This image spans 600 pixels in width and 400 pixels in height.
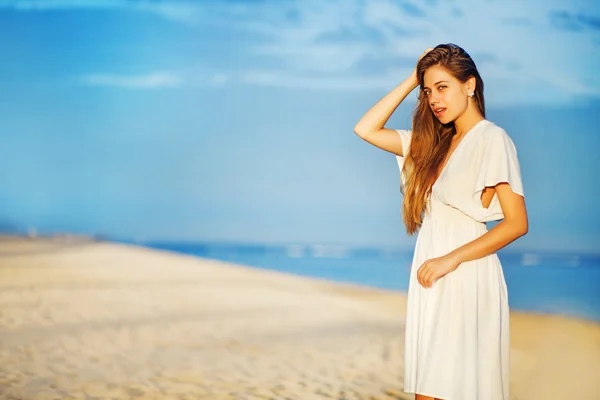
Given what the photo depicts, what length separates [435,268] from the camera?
2.06 meters

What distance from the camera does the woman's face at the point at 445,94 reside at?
6.91ft

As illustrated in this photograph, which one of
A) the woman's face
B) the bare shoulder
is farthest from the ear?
the bare shoulder

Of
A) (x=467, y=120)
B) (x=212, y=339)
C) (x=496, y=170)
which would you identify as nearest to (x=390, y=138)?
(x=467, y=120)

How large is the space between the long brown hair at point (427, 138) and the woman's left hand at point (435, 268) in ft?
0.51

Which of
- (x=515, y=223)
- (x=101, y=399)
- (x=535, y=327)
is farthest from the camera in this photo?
(x=535, y=327)

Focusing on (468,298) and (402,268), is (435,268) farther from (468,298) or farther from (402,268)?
(402,268)

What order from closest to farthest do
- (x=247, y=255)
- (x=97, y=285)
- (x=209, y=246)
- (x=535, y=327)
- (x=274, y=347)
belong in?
(x=274, y=347)
(x=535, y=327)
(x=97, y=285)
(x=247, y=255)
(x=209, y=246)

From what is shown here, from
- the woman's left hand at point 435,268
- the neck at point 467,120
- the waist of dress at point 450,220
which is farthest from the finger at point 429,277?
the neck at point 467,120

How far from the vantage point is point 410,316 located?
7.06 feet

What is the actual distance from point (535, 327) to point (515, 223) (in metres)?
5.71

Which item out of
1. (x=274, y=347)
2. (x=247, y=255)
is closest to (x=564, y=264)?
(x=247, y=255)

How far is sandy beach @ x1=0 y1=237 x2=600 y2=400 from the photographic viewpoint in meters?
4.36

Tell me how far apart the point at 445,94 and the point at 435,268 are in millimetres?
403

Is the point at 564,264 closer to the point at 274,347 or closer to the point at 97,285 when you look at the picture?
the point at 97,285
